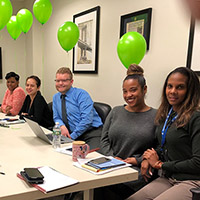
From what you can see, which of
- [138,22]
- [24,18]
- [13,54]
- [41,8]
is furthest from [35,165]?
[13,54]

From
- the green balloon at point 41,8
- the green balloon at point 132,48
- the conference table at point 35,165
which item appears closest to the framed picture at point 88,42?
the green balloon at point 41,8

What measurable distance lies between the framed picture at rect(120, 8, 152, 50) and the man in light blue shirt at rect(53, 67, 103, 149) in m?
0.84

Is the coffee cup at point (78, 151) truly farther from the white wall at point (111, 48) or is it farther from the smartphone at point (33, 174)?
the white wall at point (111, 48)

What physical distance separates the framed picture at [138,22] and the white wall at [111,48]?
5 cm

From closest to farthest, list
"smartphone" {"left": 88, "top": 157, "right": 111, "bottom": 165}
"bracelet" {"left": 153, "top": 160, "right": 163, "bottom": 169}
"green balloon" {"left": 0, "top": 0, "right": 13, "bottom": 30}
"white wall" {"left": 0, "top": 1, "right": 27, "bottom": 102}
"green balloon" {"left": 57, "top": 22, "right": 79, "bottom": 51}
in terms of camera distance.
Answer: "smartphone" {"left": 88, "top": 157, "right": 111, "bottom": 165} → "bracelet" {"left": 153, "top": 160, "right": 163, "bottom": 169} → "green balloon" {"left": 0, "top": 0, "right": 13, "bottom": 30} → "green balloon" {"left": 57, "top": 22, "right": 79, "bottom": 51} → "white wall" {"left": 0, "top": 1, "right": 27, "bottom": 102}

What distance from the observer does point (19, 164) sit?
1264mm

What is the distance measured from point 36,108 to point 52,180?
1.64 meters

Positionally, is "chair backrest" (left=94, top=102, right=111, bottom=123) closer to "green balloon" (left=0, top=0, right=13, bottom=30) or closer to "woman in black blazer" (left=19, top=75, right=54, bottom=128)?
"woman in black blazer" (left=19, top=75, right=54, bottom=128)

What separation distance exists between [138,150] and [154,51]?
3.62ft

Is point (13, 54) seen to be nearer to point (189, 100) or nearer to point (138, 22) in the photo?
point (138, 22)

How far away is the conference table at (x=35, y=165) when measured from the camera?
3.17 ft

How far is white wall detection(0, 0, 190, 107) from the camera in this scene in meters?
2.08

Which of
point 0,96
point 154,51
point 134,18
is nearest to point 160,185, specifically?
point 154,51

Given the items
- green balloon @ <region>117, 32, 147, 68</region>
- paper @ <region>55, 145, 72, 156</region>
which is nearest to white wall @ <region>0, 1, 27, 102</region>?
green balloon @ <region>117, 32, 147, 68</region>
